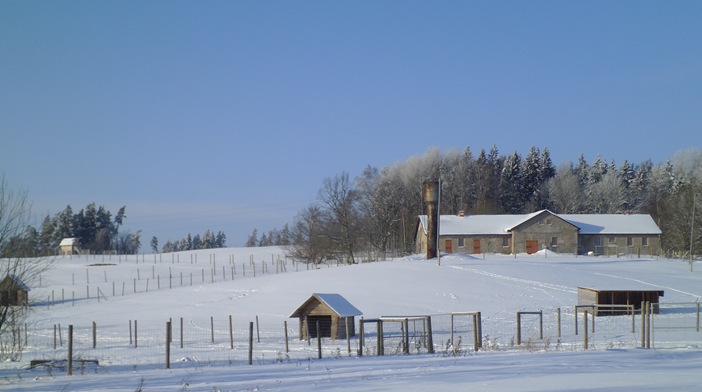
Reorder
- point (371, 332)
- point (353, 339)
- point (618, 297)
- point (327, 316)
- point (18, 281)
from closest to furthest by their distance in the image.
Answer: point (18, 281) < point (353, 339) < point (327, 316) < point (371, 332) < point (618, 297)

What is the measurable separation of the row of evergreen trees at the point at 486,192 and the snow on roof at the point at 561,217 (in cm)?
1027

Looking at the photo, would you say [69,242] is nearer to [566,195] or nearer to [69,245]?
[69,245]

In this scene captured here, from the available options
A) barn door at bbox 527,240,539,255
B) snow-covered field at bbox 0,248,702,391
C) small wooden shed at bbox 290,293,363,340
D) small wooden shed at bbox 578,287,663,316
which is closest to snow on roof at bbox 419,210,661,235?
barn door at bbox 527,240,539,255

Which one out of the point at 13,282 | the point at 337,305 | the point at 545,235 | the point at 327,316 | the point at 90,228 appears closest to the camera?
the point at 13,282

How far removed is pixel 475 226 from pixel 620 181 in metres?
45.7

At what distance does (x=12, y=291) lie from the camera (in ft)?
79.8

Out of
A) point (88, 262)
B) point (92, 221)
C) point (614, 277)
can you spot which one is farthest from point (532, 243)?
point (92, 221)

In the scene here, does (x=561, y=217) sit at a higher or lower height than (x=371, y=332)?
higher

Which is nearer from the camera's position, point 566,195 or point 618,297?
point 618,297

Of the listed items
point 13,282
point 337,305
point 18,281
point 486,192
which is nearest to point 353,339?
point 337,305

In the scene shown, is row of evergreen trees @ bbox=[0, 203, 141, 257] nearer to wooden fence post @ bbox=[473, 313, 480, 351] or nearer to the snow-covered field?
the snow-covered field

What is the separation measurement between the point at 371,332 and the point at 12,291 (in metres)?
17.5

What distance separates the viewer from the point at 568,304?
144 feet

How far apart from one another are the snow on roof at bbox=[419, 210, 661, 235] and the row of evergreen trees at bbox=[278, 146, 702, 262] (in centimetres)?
1027
